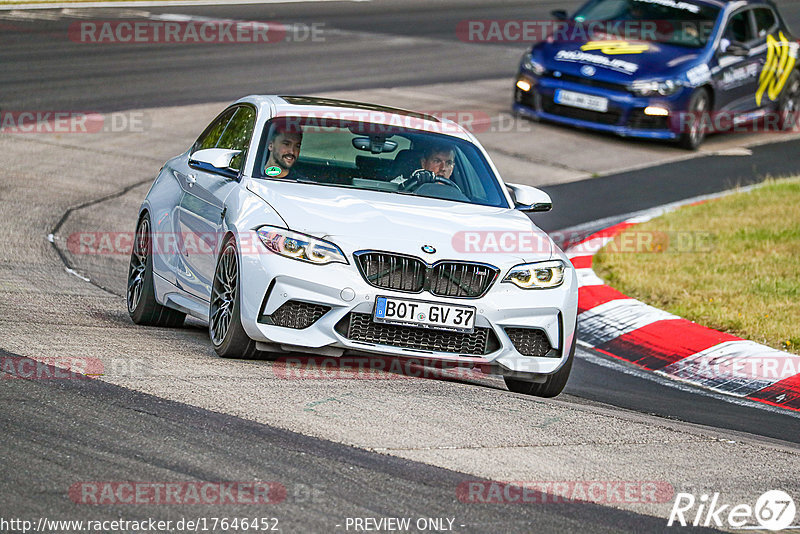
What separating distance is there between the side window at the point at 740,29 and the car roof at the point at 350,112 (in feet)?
35.4

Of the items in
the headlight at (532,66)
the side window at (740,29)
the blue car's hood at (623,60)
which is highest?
the side window at (740,29)

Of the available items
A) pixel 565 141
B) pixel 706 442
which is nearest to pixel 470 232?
pixel 706 442

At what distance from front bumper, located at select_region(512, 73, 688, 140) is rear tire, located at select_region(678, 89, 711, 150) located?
6.3 inches

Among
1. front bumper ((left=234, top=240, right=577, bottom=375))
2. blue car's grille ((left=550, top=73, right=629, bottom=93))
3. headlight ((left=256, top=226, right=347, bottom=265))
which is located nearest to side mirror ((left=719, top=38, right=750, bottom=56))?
blue car's grille ((left=550, top=73, right=629, bottom=93))

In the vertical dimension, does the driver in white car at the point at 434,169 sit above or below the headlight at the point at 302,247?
above

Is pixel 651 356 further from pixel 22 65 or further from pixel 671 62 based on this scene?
pixel 22 65

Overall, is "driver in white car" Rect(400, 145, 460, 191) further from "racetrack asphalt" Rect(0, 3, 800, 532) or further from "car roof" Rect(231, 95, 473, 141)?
"racetrack asphalt" Rect(0, 3, 800, 532)

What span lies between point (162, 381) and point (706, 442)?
2.59m

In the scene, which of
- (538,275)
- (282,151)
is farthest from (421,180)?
(538,275)

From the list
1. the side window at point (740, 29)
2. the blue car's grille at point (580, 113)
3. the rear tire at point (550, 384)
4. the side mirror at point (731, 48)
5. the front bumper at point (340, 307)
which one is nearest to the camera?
the front bumper at point (340, 307)

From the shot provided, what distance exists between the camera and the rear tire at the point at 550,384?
7520 mm

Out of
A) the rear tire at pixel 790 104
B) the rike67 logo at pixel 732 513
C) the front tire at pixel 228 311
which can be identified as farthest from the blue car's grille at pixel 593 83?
the rike67 logo at pixel 732 513

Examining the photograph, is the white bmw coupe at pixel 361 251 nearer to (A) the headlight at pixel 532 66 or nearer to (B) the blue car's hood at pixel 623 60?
(B) the blue car's hood at pixel 623 60

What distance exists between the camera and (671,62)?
57.8 feet
